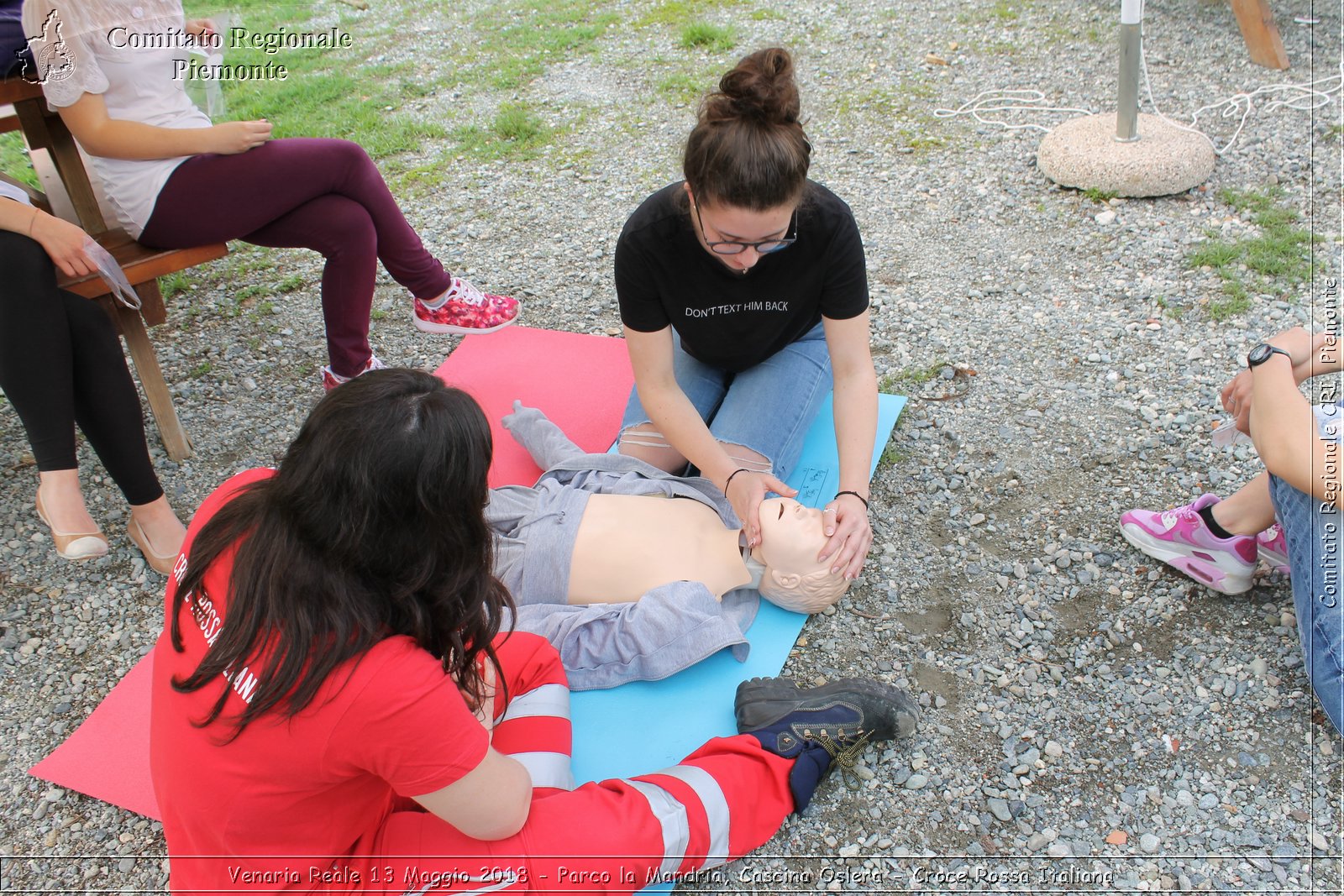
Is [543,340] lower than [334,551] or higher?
lower

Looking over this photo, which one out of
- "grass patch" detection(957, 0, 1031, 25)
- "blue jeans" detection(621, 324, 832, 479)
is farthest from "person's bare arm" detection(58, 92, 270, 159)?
"grass patch" detection(957, 0, 1031, 25)

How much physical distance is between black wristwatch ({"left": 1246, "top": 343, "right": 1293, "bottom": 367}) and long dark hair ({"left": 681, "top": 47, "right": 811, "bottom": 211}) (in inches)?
44.3

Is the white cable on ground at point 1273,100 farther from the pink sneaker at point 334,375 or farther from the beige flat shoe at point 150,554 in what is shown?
the beige flat shoe at point 150,554

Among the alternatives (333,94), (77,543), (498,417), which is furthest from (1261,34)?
(77,543)

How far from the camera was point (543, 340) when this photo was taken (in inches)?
150

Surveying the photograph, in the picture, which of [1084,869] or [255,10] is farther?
[255,10]

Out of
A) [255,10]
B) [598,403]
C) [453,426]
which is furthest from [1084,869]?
[255,10]

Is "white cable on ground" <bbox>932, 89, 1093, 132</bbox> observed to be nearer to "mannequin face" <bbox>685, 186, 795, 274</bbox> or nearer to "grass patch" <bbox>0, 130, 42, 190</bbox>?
"mannequin face" <bbox>685, 186, 795, 274</bbox>

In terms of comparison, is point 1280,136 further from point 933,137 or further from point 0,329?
point 0,329

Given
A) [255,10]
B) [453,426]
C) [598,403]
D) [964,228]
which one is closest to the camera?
[453,426]

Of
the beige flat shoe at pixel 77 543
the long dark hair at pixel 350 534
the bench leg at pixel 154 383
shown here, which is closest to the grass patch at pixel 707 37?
the bench leg at pixel 154 383

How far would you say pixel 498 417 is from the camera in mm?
3439

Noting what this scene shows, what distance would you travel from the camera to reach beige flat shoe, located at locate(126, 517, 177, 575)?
2.90 m

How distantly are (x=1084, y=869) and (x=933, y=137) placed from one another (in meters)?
3.82
